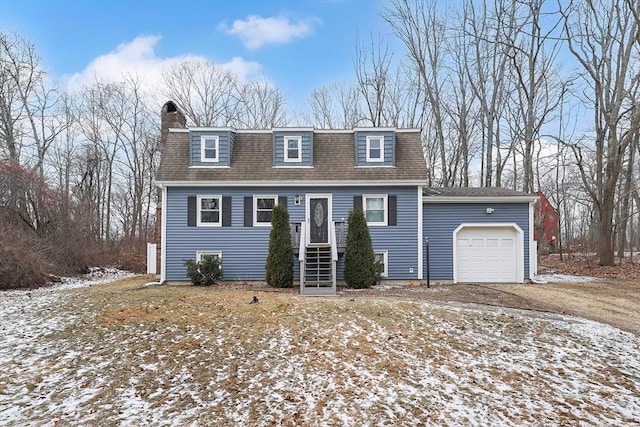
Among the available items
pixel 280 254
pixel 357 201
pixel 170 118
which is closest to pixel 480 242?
pixel 357 201

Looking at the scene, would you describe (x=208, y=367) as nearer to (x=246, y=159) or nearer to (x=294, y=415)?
(x=294, y=415)

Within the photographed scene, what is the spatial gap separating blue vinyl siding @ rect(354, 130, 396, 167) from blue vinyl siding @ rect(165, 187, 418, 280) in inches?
39.0

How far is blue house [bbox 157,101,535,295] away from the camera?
13828mm

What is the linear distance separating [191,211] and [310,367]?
31.7ft

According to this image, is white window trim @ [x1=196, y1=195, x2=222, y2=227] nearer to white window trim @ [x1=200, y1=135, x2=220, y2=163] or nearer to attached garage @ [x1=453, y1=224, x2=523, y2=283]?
white window trim @ [x1=200, y1=135, x2=220, y2=163]

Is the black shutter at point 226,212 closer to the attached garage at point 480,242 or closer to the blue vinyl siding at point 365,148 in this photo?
the blue vinyl siding at point 365,148

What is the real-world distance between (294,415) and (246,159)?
11286 mm

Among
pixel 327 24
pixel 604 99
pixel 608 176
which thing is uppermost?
pixel 327 24

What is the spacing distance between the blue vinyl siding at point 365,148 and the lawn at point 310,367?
273 inches

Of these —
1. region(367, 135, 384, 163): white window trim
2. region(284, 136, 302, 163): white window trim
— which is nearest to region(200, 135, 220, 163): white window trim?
region(284, 136, 302, 163): white window trim

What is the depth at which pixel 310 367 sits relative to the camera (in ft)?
18.0

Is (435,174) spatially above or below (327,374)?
above

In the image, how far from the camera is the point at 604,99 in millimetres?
19828

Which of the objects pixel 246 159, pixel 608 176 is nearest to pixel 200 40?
pixel 246 159
